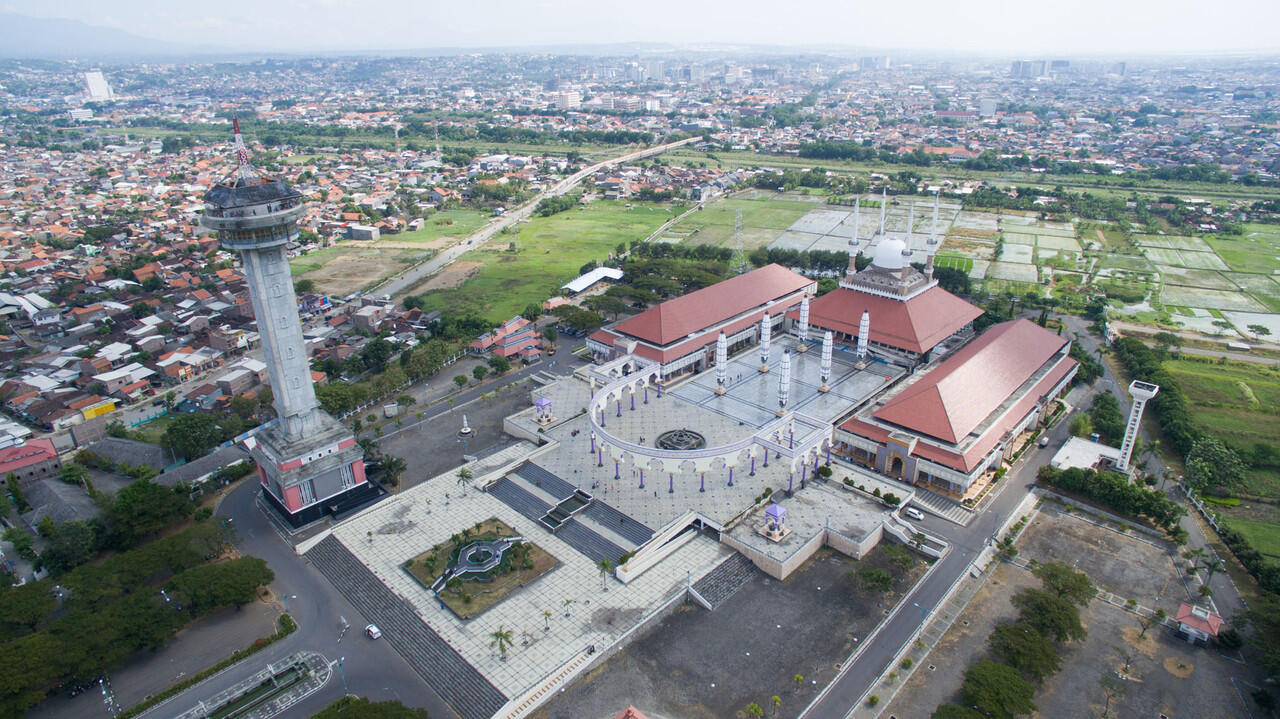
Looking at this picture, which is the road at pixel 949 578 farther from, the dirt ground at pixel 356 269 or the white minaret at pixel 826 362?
the dirt ground at pixel 356 269

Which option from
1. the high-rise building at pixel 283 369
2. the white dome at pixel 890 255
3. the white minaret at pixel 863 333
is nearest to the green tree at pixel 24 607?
the high-rise building at pixel 283 369

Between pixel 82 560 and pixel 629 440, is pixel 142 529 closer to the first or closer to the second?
pixel 82 560

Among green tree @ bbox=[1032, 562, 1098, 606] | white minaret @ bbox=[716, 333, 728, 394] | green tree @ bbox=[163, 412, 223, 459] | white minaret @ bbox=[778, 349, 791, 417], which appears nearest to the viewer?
green tree @ bbox=[1032, 562, 1098, 606]

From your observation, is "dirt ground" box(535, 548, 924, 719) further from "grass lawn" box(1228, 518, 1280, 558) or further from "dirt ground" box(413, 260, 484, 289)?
"dirt ground" box(413, 260, 484, 289)

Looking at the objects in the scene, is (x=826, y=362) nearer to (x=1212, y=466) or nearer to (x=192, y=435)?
(x=1212, y=466)

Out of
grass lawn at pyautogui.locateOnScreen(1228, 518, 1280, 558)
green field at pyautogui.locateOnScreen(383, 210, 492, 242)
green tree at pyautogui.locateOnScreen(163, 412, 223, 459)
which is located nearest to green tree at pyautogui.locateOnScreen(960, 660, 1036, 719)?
grass lawn at pyautogui.locateOnScreen(1228, 518, 1280, 558)

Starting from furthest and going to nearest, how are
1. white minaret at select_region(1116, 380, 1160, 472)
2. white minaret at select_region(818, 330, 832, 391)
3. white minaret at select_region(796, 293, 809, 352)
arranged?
white minaret at select_region(796, 293, 809, 352) < white minaret at select_region(818, 330, 832, 391) < white minaret at select_region(1116, 380, 1160, 472)

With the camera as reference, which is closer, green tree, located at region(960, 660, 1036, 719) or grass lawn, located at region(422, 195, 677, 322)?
green tree, located at region(960, 660, 1036, 719)
